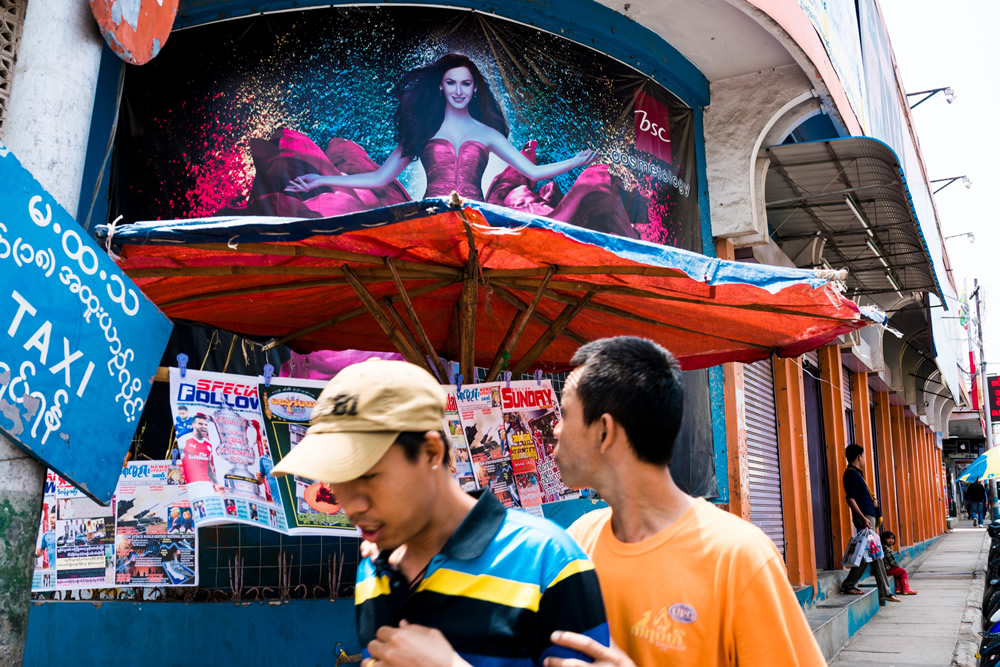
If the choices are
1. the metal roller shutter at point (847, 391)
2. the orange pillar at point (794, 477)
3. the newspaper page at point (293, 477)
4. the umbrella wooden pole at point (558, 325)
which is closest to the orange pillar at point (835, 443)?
the metal roller shutter at point (847, 391)

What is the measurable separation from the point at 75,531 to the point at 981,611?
10413 mm

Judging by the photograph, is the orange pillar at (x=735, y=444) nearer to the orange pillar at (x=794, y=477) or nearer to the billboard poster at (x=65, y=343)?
the orange pillar at (x=794, y=477)

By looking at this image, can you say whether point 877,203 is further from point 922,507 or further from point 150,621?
point 922,507

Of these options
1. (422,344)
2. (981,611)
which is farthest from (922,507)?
(422,344)

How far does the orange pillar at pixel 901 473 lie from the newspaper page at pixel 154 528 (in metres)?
19.9

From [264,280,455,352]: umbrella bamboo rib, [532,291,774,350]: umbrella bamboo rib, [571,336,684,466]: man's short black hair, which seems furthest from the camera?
[264,280,455,352]: umbrella bamboo rib

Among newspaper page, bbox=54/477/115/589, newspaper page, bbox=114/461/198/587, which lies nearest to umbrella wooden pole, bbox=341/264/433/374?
newspaper page, bbox=114/461/198/587

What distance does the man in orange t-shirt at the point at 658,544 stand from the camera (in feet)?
5.13

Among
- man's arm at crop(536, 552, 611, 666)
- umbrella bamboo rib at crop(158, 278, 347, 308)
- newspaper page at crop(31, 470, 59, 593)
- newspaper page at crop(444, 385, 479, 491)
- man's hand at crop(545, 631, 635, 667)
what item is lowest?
newspaper page at crop(31, 470, 59, 593)

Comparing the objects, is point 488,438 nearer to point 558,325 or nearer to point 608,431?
point 558,325

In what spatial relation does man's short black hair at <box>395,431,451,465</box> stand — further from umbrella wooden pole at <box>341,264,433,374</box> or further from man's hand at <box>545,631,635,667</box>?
umbrella wooden pole at <box>341,264,433,374</box>

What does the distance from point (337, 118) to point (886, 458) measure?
18.6m

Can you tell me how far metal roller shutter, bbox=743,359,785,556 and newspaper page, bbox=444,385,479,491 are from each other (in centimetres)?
584

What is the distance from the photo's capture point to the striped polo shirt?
133 cm
